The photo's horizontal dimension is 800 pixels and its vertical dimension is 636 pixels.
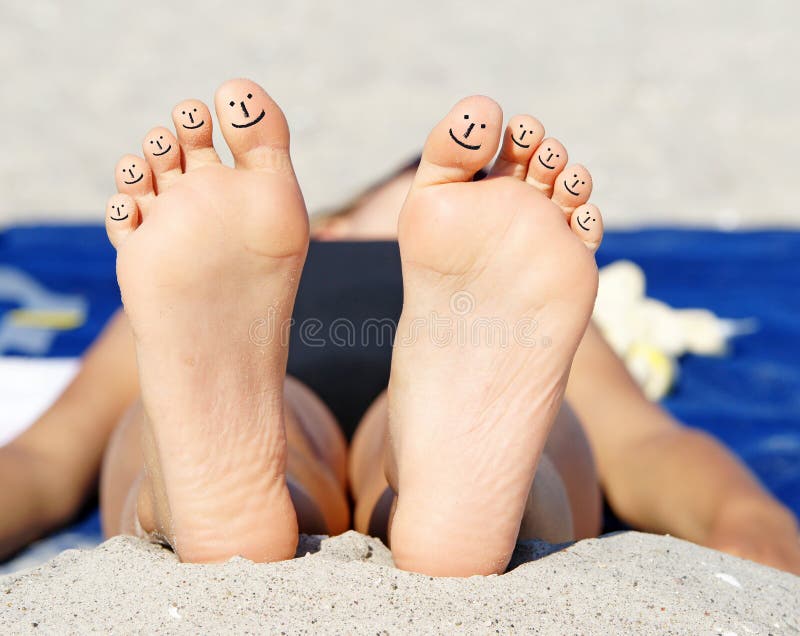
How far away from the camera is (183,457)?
795mm

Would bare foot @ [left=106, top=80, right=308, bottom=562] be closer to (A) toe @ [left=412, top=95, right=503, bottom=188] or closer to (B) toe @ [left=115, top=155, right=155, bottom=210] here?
(B) toe @ [left=115, top=155, right=155, bottom=210]

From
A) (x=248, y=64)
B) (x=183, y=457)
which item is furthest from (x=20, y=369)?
(x=248, y=64)

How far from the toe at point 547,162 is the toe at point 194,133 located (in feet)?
0.96

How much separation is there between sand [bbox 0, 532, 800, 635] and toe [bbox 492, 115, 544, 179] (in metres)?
0.35

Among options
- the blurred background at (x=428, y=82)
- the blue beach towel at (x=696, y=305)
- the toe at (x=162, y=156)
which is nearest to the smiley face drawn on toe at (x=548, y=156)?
the toe at (x=162, y=156)

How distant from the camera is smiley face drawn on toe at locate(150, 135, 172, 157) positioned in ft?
2.72

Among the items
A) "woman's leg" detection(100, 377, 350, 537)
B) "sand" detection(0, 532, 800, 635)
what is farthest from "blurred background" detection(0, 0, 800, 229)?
"sand" detection(0, 532, 800, 635)

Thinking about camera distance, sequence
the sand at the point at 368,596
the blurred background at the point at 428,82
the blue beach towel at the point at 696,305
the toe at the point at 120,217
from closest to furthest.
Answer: the sand at the point at 368,596 → the toe at the point at 120,217 → the blue beach towel at the point at 696,305 → the blurred background at the point at 428,82

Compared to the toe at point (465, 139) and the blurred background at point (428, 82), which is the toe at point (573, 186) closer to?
the toe at point (465, 139)

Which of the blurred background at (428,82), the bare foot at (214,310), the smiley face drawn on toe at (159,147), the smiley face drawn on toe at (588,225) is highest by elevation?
the blurred background at (428,82)

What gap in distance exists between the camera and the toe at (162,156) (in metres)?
0.83

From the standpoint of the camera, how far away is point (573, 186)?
2.77 feet

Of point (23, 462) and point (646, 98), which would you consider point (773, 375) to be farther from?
point (646, 98)

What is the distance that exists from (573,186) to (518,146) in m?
0.06
